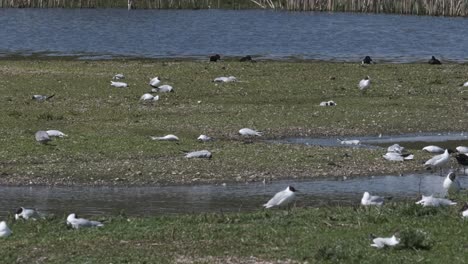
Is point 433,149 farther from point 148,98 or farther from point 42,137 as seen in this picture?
point 148,98

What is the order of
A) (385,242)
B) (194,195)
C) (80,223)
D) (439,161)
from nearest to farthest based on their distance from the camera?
(385,242)
(80,223)
(194,195)
(439,161)

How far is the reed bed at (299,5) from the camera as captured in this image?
227 feet

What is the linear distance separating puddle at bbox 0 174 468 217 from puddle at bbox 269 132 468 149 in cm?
345

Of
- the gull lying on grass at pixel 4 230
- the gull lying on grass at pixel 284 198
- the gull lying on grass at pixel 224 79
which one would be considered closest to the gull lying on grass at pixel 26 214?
the gull lying on grass at pixel 4 230

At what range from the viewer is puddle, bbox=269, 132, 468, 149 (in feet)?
75.2

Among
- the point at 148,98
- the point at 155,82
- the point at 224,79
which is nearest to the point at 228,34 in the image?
the point at 224,79

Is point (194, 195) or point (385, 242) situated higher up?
point (385, 242)

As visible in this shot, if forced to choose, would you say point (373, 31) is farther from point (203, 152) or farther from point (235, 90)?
point (203, 152)

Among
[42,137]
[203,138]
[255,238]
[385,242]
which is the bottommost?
[203,138]

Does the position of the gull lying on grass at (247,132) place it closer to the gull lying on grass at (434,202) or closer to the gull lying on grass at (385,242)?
the gull lying on grass at (434,202)

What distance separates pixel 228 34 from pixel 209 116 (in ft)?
110

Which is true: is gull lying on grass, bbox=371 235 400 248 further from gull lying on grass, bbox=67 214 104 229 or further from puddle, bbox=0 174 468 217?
puddle, bbox=0 174 468 217

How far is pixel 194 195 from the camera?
703 inches

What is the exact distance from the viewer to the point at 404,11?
7431cm
